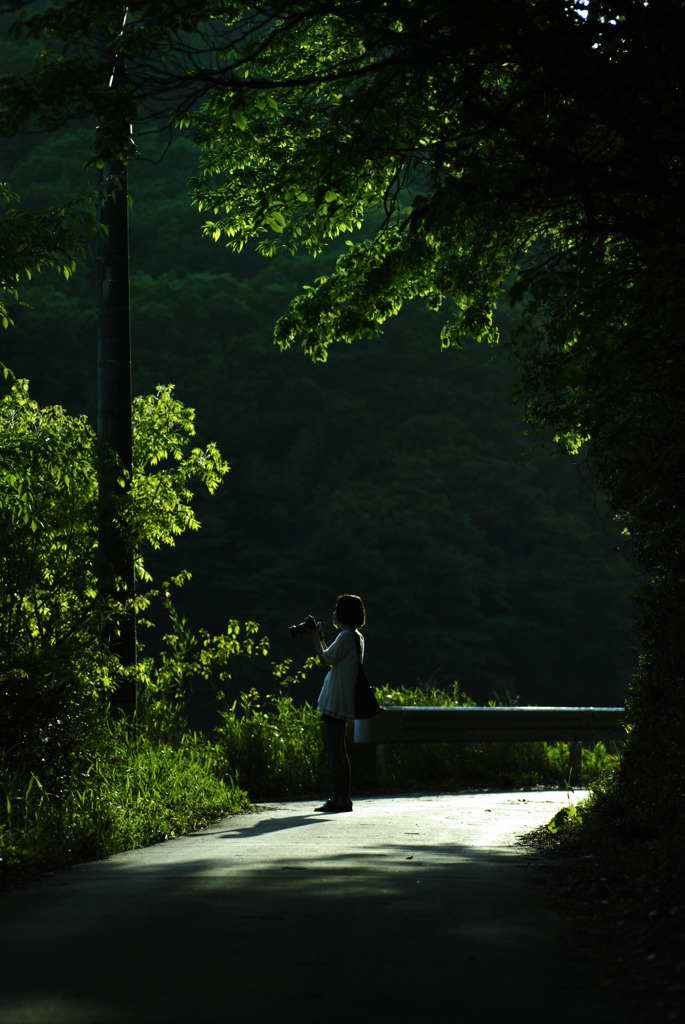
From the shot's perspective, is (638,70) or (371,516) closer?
(638,70)

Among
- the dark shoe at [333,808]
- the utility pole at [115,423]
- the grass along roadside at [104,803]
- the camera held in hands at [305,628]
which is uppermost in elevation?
the utility pole at [115,423]

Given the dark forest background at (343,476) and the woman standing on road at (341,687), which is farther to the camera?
the dark forest background at (343,476)

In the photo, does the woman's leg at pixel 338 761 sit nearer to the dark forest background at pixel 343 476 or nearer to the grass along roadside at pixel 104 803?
the grass along roadside at pixel 104 803

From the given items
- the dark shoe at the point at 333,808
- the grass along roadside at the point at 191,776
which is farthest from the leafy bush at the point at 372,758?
the dark shoe at the point at 333,808

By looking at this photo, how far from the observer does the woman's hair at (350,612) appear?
36.0 feet

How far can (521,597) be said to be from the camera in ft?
151

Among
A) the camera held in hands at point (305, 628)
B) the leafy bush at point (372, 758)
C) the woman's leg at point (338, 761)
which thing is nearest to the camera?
the woman's leg at point (338, 761)

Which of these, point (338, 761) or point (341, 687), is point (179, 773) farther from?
point (341, 687)

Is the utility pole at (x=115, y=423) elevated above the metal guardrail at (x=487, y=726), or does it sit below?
above

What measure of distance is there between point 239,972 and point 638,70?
16.3 feet

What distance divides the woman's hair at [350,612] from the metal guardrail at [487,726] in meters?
3.08

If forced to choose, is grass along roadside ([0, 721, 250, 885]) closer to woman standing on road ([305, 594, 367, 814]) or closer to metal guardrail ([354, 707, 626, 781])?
woman standing on road ([305, 594, 367, 814])

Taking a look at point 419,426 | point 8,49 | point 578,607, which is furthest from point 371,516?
point 8,49

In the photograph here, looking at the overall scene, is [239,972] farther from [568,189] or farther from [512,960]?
[568,189]
